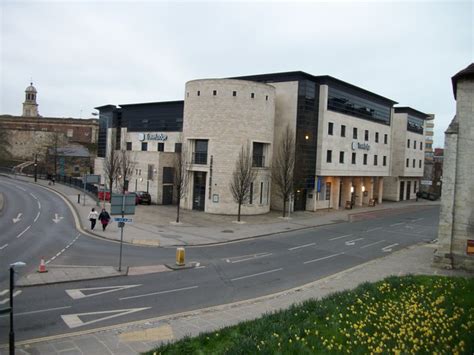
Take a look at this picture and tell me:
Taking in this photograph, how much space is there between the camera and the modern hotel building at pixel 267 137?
38.9m

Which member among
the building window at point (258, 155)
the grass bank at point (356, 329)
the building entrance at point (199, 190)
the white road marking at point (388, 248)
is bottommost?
the white road marking at point (388, 248)

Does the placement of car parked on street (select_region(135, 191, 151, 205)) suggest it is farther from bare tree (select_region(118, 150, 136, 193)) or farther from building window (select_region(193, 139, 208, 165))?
building window (select_region(193, 139, 208, 165))

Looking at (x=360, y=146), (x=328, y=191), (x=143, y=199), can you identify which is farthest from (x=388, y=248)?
(x=360, y=146)

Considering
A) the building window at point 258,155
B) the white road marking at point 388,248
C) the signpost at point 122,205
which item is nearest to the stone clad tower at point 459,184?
the white road marking at point 388,248

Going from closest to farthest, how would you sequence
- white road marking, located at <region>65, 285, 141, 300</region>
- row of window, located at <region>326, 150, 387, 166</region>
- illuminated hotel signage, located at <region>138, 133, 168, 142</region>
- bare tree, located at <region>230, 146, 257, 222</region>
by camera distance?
white road marking, located at <region>65, 285, 141, 300</region>, bare tree, located at <region>230, 146, 257, 222</region>, row of window, located at <region>326, 150, 387, 166</region>, illuminated hotel signage, located at <region>138, 133, 168, 142</region>

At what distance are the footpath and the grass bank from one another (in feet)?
5.40

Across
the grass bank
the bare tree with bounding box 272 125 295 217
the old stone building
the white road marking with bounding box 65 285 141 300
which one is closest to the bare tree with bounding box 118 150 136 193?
the bare tree with bounding box 272 125 295 217

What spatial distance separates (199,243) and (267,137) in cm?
1823

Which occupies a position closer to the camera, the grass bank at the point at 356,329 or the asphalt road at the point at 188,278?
the grass bank at the point at 356,329

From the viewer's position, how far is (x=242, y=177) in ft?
116

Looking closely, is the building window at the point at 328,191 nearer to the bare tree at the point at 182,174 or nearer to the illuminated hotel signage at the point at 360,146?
the illuminated hotel signage at the point at 360,146

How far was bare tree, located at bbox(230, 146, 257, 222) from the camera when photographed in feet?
116

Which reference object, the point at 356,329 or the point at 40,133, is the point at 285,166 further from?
the point at 40,133

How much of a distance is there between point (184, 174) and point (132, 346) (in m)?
28.8
